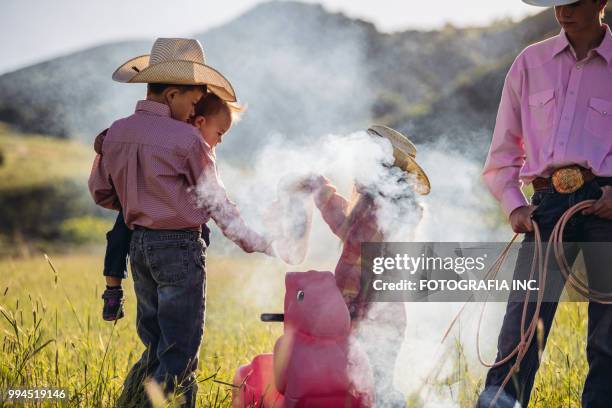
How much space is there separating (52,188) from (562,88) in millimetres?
27230

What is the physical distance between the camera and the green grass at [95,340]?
3248mm

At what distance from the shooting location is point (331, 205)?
325cm

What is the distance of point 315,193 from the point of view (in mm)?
3213

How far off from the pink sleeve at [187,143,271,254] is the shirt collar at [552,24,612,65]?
1518 millimetres

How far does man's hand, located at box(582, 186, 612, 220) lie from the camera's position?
2965 millimetres

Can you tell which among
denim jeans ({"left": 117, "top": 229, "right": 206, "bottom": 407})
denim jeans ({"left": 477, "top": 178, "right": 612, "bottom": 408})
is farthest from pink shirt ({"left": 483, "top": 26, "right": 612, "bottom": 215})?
denim jeans ({"left": 117, "top": 229, "right": 206, "bottom": 407})

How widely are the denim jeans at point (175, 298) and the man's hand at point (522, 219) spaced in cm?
136

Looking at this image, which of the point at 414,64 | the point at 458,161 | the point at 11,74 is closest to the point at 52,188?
the point at 11,74

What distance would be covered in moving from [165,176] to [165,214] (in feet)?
0.53

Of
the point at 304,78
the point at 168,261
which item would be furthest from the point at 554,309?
the point at 304,78

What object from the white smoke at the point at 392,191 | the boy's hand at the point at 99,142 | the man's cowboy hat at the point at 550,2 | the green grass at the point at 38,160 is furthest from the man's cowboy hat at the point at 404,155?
the green grass at the point at 38,160

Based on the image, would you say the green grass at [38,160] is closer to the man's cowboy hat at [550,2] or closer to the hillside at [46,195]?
the hillside at [46,195]

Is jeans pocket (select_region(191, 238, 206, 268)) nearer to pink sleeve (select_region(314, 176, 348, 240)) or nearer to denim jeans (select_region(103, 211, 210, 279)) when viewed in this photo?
denim jeans (select_region(103, 211, 210, 279))

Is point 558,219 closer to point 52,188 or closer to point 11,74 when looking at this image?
point 52,188
